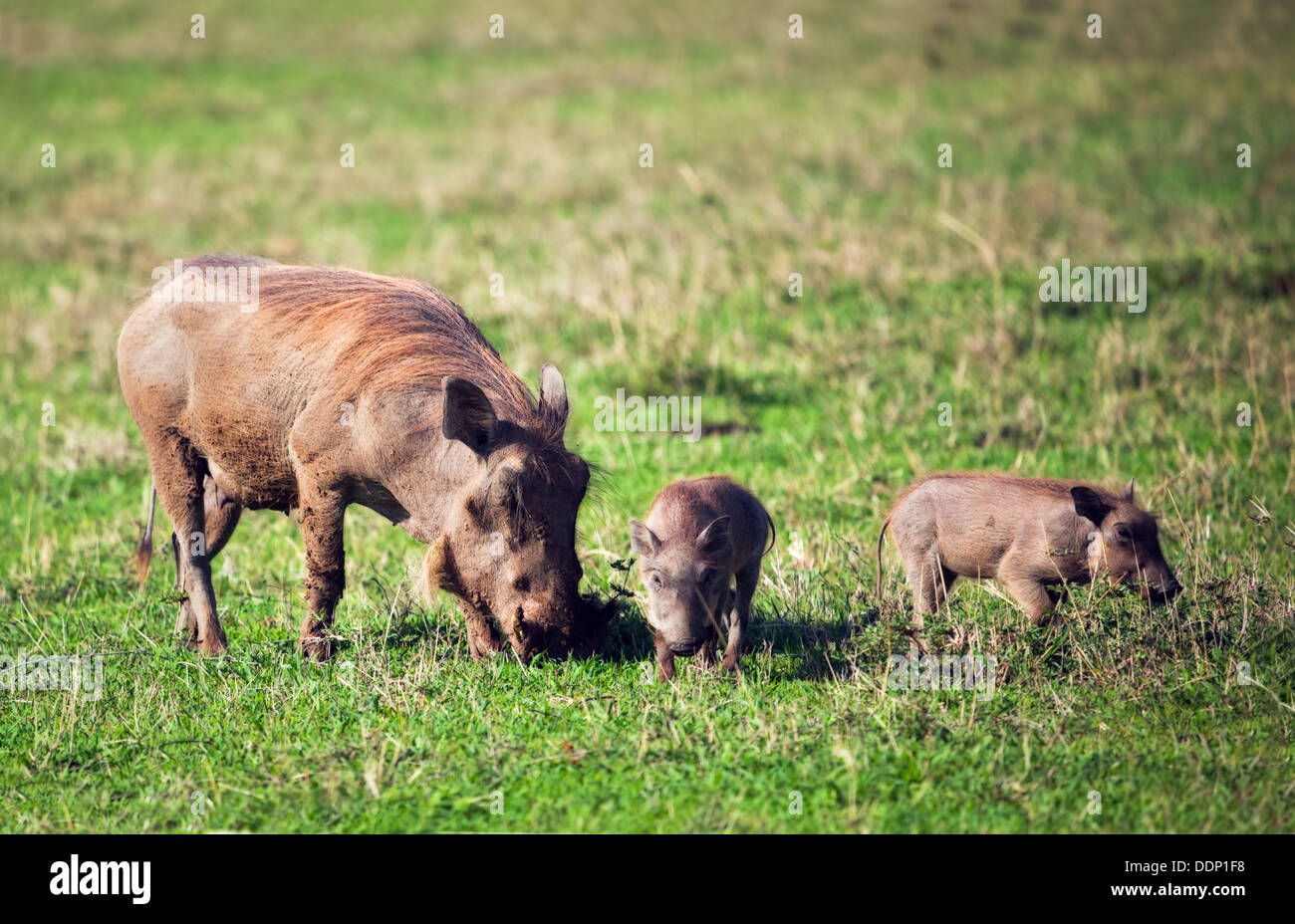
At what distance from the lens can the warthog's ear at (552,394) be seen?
5684mm

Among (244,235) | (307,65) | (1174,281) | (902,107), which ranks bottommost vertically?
(1174,281)

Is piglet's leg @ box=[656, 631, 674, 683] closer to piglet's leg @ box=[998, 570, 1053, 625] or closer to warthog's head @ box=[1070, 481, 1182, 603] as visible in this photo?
piglet's leg @ box=[998, 570, 1053, 625]

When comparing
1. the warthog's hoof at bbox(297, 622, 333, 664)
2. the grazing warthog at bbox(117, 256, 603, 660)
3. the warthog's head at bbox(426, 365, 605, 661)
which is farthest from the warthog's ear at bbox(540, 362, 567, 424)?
the warthog's hoof at bbox(297, 622, 333, 664)

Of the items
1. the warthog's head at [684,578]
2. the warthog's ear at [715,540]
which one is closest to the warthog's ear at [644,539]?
the warthog's head at [684,578]

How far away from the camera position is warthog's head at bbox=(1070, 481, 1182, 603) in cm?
558

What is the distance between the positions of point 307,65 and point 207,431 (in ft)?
71.1

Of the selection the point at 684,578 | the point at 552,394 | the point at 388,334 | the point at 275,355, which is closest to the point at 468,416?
the point at 552,394

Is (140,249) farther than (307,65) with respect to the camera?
No

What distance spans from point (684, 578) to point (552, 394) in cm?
95

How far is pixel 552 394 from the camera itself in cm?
580

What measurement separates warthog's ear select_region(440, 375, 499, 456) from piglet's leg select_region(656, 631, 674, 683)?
42.5 inches

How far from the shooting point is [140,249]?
1612 cm
